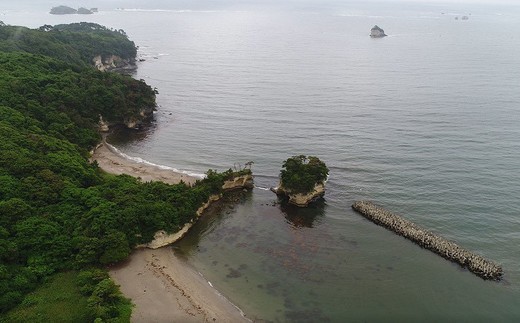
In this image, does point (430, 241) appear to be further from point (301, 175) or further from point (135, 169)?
point (135, 169)

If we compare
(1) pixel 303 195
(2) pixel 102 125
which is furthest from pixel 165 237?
(2) pixel 102 125

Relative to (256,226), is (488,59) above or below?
above

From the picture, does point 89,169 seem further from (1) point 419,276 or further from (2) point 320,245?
(1) point 419,276

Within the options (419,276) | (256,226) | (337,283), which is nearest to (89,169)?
(256,226)

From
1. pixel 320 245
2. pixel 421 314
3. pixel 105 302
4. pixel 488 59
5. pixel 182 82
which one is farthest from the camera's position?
pixel 488 59

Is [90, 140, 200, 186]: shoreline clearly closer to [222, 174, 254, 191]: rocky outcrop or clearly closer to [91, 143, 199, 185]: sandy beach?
[91, 143, 199, 185]: sandy beach

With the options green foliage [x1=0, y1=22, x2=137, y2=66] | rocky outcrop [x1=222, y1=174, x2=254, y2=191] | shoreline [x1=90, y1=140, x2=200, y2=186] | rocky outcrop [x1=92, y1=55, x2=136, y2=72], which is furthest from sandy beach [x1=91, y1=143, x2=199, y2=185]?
rocky outcrop [x1=92, y1=55, x2=136, y2=72]

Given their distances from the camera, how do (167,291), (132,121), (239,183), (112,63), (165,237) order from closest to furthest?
1. (167,291)
2. (165,237)
3. (239,183)
4. (132,121)
5. (112,63)
